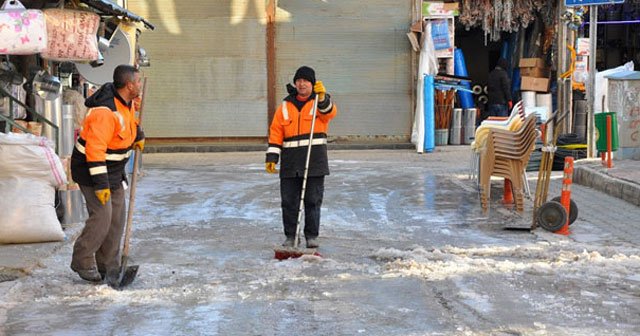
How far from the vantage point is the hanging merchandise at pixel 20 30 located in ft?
28.3

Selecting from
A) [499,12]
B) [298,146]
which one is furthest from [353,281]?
[499,12]

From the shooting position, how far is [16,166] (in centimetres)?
850

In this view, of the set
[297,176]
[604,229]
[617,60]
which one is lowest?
[604,229]

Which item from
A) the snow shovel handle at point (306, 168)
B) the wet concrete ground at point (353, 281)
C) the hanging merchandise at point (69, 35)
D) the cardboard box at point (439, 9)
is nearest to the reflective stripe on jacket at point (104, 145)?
the wet concrete ground at point (353, 281)

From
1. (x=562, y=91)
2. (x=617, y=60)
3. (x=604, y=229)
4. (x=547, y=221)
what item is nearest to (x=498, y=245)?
(x=547, y=221)

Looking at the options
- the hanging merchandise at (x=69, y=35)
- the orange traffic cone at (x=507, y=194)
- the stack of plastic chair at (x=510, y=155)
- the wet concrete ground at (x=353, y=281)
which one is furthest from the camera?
the orange traffic cone at (x=507, y=194)

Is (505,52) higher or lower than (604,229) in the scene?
higher

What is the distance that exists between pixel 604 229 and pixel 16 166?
236 inches

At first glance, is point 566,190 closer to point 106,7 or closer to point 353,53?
point 106,7

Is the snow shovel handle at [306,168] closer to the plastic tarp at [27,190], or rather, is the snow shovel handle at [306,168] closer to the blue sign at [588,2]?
the plastic tarp at [27,190]

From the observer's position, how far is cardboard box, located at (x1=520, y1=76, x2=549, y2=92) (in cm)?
2166

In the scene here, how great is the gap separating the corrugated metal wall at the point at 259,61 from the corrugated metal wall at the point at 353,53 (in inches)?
0.9

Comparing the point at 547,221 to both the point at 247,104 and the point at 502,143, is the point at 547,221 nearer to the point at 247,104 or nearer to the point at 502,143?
the point at 502,143

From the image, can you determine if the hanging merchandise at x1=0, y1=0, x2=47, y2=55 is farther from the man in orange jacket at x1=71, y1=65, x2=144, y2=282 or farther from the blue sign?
the blue sign
